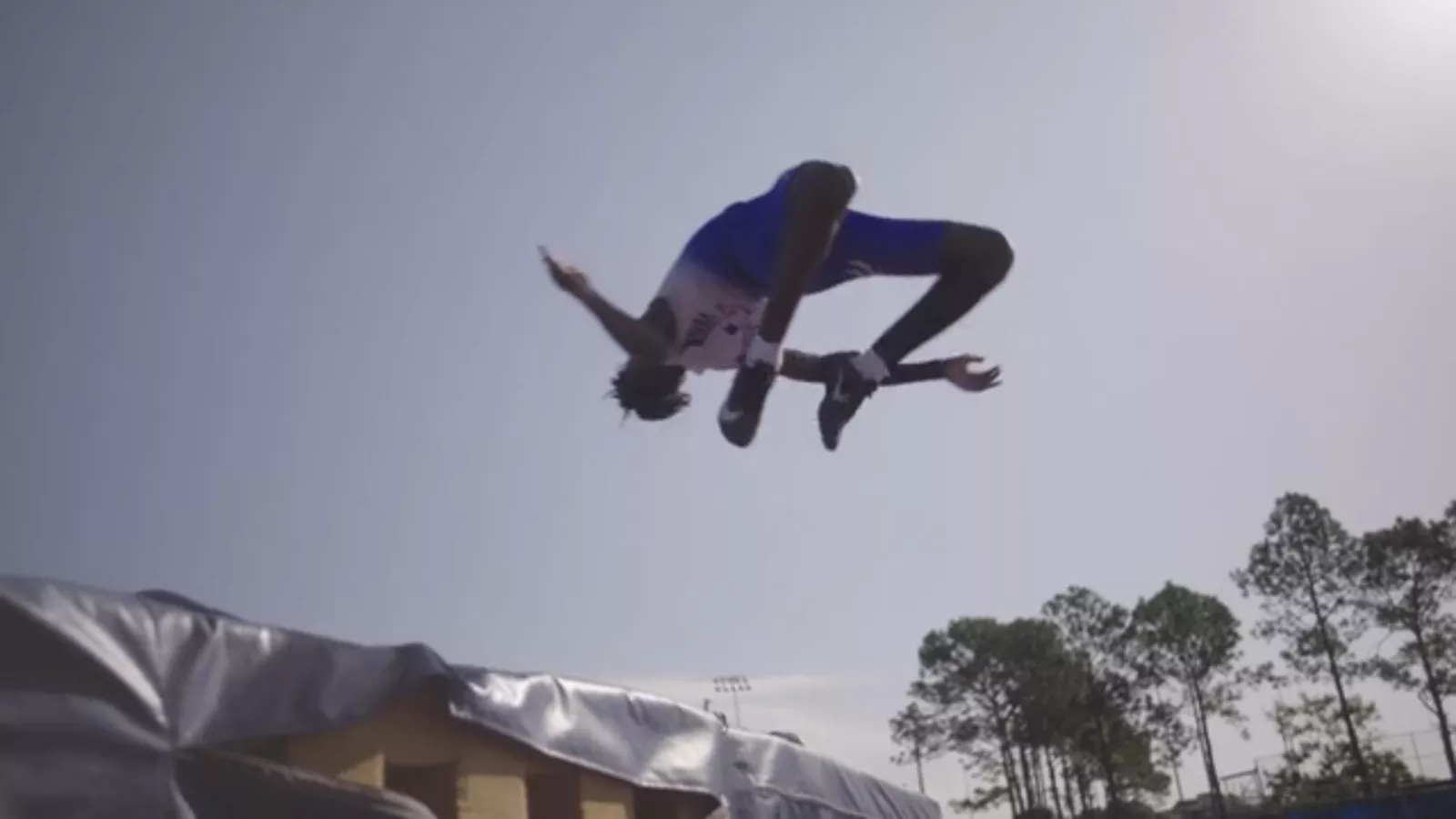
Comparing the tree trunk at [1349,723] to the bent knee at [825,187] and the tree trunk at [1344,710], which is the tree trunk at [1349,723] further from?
the bent knee at [825,187]

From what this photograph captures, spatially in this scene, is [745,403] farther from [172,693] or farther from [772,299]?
[172,693]

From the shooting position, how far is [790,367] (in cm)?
326

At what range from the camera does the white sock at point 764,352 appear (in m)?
2.81

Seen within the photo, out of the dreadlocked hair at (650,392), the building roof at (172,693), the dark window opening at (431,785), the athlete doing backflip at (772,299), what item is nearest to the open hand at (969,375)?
the athlete doing backflip at (772,299)

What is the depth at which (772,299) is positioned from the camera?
2711 millimetres

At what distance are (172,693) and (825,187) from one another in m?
2.11

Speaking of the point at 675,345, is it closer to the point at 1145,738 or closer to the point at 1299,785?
the point at 1299,785

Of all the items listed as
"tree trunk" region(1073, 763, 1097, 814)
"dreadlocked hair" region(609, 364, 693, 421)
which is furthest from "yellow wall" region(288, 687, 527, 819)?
"tree trunk" region(1073, 763, 1097, 814)

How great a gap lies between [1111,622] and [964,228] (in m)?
38.6

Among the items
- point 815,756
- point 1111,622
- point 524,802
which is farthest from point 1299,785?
point 524,802

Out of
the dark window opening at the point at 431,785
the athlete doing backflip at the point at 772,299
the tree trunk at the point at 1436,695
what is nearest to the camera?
the athlete doing backflip at the point at 772,299

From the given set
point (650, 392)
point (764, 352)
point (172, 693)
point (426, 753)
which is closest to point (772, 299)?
point (764, 352)

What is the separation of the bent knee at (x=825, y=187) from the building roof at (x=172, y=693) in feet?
6.58

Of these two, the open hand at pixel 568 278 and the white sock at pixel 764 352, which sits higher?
the open hand at pixel 568 278
